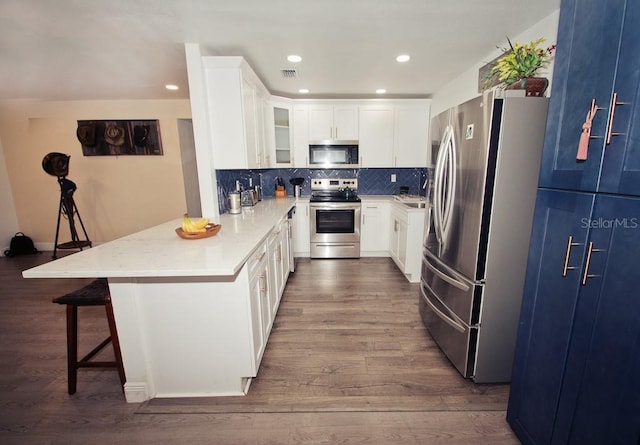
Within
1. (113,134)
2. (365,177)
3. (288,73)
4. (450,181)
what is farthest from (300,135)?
(113,134)

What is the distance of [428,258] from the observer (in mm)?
2188

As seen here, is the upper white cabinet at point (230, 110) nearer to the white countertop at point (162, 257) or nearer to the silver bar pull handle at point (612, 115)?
the white countertop at point (162, 257)

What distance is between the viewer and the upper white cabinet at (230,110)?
93.0 inches

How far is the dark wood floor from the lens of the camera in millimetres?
1423

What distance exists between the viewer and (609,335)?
906mm

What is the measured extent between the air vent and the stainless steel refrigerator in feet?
5.93

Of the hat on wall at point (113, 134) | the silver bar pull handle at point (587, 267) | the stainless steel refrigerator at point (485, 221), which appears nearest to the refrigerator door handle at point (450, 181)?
the stainless steel refrigerator at point (485, 221)

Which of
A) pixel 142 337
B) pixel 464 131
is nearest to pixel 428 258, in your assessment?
pixel 464 131

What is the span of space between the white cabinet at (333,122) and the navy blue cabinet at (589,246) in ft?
10.0

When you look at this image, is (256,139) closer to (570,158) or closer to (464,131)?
(464,131)

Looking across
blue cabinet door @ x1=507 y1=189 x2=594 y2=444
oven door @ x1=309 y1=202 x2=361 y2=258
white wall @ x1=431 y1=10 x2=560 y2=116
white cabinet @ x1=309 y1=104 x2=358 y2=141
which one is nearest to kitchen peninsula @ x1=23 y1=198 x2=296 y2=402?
blue cabinet door @ x1=507 y1=189 x2=594 y2=444

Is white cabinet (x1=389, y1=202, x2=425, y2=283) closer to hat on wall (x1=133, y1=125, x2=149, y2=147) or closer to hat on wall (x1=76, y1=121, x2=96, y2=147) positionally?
hat on wall (x1=133, y1=125, x2=149, y2=147)

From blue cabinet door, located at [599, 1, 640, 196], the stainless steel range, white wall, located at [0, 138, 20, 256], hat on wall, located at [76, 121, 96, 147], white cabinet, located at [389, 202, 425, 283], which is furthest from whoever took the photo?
white wall, located at [0, 138, 20, 256]

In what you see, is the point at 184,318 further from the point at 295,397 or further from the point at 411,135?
the point at 411,135
